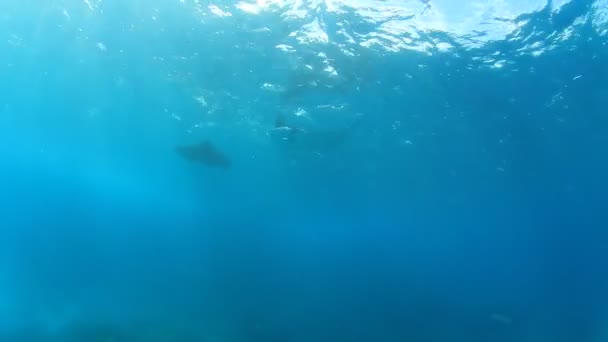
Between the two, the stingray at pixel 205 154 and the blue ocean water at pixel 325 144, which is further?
the stingray at pixel 205 154

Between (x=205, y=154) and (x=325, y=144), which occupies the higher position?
(x=205, y=154)

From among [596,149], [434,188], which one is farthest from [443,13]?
[434,188]

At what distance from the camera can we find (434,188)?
3023cm

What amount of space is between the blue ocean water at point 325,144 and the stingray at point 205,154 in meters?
0.23

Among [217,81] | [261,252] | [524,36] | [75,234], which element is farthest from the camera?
[75,234]

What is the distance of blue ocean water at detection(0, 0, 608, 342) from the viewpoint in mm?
15031

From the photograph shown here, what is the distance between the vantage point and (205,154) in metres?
30.0

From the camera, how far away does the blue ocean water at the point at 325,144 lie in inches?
592

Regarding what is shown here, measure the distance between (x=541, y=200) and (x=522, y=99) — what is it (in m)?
14.4

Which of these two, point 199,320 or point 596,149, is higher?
point 596,149

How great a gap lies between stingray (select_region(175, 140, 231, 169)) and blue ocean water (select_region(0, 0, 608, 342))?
23cm

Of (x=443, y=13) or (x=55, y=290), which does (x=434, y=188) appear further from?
(x=55, y=290)

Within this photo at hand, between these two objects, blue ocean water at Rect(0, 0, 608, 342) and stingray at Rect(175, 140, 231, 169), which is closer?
blue ocean water at Rect(0, 0, 608, 342)

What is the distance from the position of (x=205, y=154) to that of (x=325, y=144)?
30.9 feet
